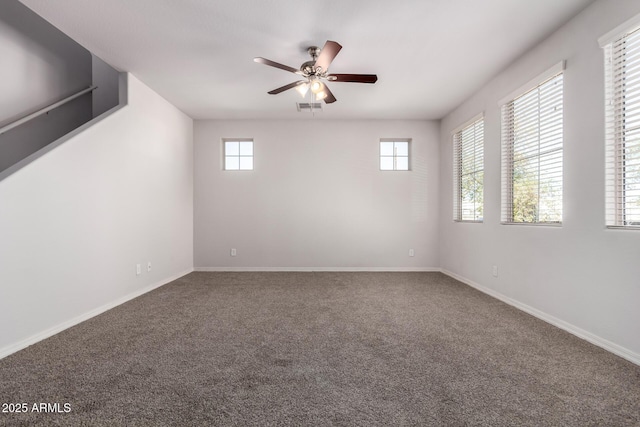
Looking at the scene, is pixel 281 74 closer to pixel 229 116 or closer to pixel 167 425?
pixel 229 116

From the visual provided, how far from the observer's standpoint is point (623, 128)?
220 centimetres

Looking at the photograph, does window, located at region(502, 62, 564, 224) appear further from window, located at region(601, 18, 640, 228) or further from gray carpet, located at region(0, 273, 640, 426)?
gray carpet, located at region(0, 273, 640, 426)

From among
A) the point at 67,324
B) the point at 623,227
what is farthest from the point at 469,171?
the point at 67,324

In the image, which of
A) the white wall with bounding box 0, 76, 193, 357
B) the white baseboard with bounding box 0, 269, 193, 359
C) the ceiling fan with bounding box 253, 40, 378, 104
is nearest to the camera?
the white baseboard with bounding box 0, 269, 193, 359

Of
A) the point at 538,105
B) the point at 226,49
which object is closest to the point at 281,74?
the point at 226,49

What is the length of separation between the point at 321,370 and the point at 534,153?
300 centimetres

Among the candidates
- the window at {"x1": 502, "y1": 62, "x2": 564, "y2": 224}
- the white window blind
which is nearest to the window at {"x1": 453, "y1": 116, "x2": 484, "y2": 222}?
the window at {"x1": 502, "y1": 62, "x2": 564, "y2": 224}

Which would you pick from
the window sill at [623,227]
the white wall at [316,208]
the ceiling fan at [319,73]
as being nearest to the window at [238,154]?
the white wall at [316,208]

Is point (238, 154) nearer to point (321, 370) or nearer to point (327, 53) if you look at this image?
point (327, 53)

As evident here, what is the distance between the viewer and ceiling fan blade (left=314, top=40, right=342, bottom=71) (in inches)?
94.2

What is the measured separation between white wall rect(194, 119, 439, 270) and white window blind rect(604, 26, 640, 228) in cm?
322

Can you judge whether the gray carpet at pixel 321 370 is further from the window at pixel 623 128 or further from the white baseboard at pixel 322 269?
the white baseboard at pixel 322 269

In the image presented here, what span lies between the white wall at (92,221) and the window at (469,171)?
4.57 metres

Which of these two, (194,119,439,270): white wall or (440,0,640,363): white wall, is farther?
(194,119,439,270): white wall
